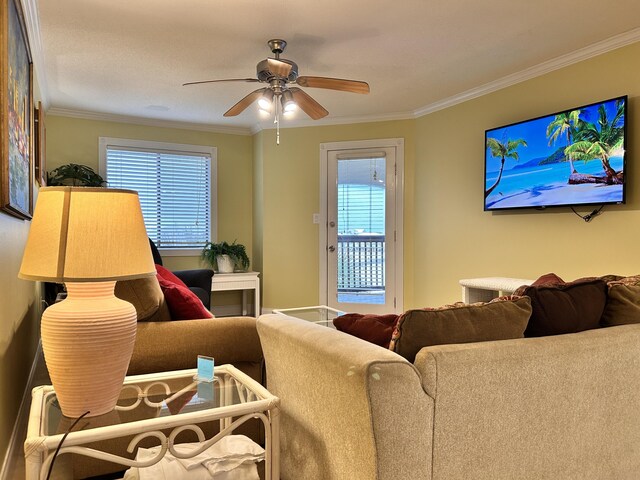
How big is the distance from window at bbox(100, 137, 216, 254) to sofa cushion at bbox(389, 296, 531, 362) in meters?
4.50

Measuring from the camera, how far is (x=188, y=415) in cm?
Answer: 141

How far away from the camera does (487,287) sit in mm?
3523

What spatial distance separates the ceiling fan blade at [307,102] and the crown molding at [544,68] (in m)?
1.60

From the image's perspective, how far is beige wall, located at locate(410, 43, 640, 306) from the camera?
3154mm

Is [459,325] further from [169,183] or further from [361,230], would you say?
[169,183]

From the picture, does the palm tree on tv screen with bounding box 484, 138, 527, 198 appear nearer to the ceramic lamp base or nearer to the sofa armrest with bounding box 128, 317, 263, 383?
the sofa armrest with bounding box 128, 317, 263, 383

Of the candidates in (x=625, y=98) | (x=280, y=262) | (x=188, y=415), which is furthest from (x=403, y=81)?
(x=188, y=415)

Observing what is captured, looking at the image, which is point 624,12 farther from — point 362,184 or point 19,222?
point 19,222

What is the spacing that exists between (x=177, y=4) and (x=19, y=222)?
1477 millimetres

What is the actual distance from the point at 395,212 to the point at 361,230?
423 millimetres

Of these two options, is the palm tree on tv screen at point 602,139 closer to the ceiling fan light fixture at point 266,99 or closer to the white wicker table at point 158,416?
the ceiling fan light fixture at point 266,99

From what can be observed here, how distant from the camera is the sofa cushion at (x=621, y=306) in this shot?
1.73m

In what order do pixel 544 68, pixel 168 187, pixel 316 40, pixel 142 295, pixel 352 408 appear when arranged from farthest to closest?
pixel 168 187, pixel 544 68, pixel 316 40, pixel 142 295, pixel 352 408

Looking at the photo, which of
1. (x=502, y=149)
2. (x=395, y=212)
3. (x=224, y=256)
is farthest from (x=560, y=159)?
(x=224, y=256)
